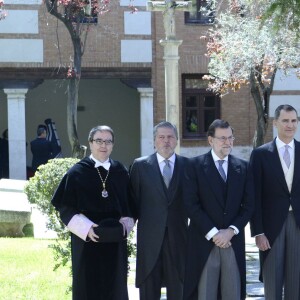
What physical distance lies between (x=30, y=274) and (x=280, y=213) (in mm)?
4092

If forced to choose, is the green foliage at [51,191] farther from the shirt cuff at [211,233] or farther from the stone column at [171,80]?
the shirt cuff at [211,233]

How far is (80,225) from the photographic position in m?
6.98

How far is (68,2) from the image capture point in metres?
17.8

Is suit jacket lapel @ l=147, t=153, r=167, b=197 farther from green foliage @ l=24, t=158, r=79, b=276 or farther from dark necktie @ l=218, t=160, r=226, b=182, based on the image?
green foliage @ l=24, t=158, r=79, b=276

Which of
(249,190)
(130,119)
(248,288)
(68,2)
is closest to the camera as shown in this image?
(249,190)

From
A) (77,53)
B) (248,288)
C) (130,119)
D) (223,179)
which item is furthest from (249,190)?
(130,119)

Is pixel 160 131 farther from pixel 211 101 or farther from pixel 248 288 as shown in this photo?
pixel 211 101

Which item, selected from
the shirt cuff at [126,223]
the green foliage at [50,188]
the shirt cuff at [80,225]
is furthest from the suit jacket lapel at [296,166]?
the green foliage at [50,188]

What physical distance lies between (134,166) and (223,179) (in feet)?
2.92

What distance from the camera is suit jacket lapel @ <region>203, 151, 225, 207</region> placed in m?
Result: 7.01

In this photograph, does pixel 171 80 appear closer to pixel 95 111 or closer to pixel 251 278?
pixel 251 278

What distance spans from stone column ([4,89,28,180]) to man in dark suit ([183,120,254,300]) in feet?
52.6

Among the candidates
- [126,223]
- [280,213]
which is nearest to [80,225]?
[126,223]

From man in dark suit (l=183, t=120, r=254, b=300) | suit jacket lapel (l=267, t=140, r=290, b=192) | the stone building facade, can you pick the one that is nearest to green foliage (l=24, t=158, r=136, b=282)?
man in dark suit (l=183, t=120, r=254, b=300)
